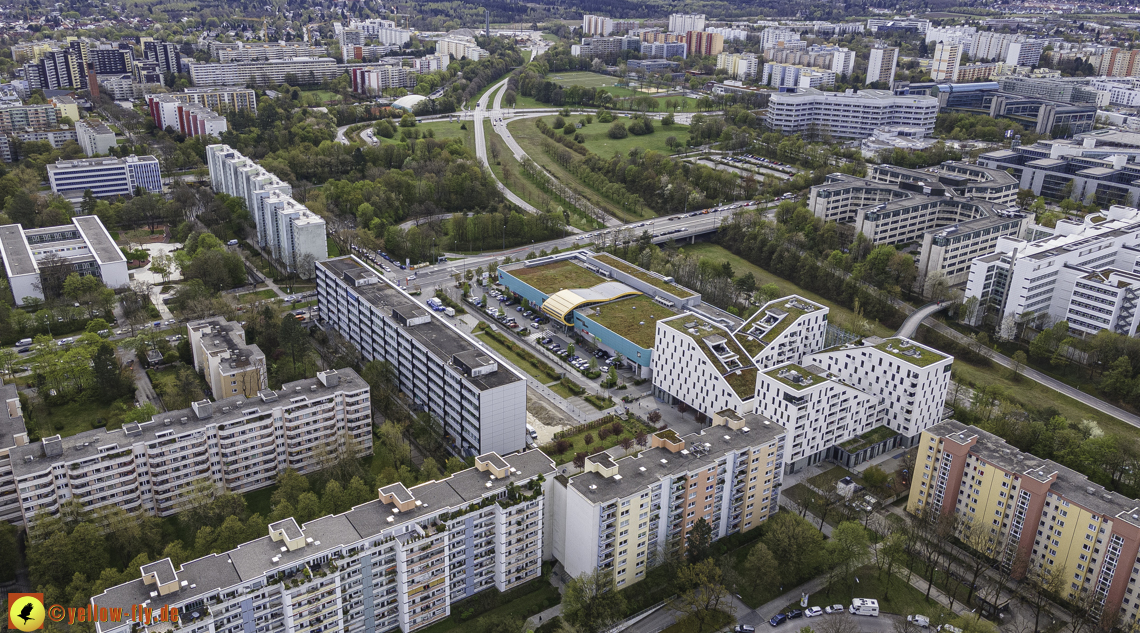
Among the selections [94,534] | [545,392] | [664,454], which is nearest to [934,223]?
[545,392]

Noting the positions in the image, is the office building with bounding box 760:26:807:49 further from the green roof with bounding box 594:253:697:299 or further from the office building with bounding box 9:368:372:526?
the office building with bounding box 9:368:372:526

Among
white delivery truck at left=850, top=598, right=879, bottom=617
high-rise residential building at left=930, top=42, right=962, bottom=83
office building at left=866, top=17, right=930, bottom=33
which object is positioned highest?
office building at left=866, top=17, right=930, bottom=33

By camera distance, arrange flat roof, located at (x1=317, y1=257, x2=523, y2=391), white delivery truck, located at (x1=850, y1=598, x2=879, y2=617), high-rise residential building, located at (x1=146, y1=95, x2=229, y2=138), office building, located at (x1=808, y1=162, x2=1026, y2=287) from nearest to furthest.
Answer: white delivery truck, located at (x1=850, y1=598, x2=879, y2=617)
flat roof, located at (x1=317, y1=257, x2=523, y2=391)
office building, located at (x1=808, y1=162, x2=1026, y2=287)
high-rise residential building, located at (x1=146, y1=95, x2=229, y2=138)

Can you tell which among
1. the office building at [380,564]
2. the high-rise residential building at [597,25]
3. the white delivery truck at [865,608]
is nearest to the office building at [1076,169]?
the white delivery truck at [865,608]

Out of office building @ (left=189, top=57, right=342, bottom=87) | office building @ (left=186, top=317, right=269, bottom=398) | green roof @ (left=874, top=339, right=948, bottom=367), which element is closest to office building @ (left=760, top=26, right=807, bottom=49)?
office building @ (left=189, top=57, right=342, bottom=87)

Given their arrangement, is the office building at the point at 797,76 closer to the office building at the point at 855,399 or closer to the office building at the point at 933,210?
the office building at the point at 933,210

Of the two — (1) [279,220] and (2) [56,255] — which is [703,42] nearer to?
(1) [279,220]
